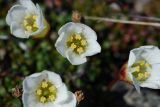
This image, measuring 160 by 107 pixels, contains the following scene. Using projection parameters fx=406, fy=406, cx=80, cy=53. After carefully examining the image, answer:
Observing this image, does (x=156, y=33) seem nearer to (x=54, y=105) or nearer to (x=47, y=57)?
(x=47, y=57)

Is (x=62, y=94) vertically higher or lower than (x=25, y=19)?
lower

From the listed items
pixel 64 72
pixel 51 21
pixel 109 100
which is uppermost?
pixel 51 21

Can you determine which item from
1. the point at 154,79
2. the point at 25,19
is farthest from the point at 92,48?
the point at 25,19

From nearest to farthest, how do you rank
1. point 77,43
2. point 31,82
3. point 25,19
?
point 31,82 < point 77,43 < point 25,19

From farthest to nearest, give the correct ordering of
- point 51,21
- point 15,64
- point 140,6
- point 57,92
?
point 140,6 → point 51,21 → point 15,64 → point 57,92

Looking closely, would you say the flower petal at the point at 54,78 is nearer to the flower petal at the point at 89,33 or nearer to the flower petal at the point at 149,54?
the flower petal at the point at 89,33

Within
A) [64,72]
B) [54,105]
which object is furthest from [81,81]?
[54,105]

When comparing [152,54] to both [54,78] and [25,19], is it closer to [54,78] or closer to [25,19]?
[54,78]
